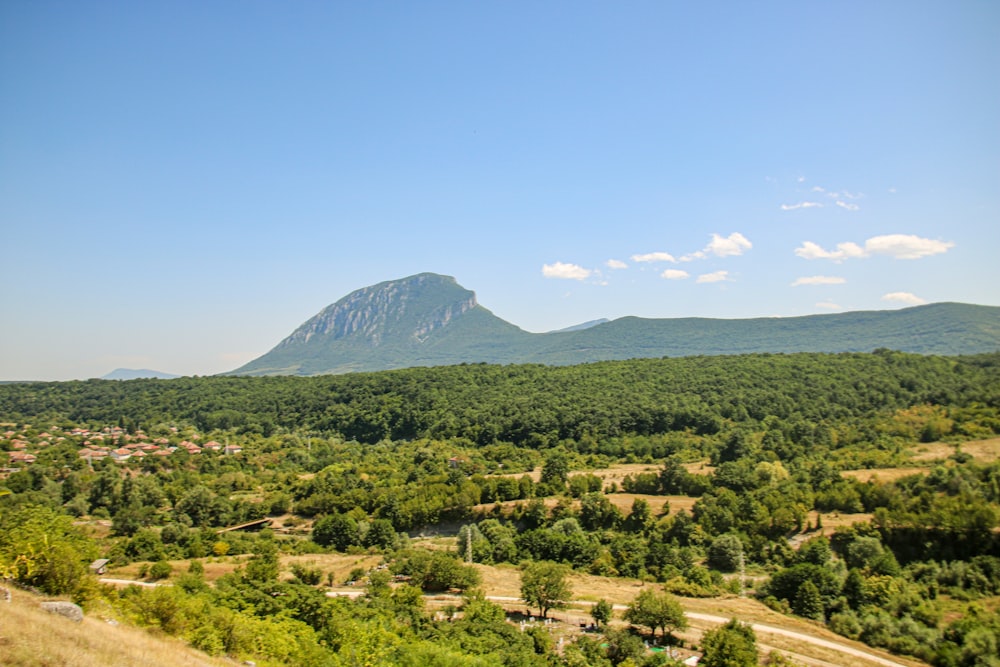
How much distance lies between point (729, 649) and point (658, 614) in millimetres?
3715

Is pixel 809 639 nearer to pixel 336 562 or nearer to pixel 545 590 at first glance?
pixel 545 590

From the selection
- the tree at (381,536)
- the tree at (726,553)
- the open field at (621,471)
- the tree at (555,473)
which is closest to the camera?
the tree at (726,553)

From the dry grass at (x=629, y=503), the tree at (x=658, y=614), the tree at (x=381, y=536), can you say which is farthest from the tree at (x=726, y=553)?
the tree at (x=381, y=536)

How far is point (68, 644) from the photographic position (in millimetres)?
9391

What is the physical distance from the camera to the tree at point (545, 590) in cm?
2702

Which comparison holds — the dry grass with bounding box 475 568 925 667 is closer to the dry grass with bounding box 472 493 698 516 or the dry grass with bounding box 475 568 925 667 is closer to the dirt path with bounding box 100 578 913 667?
the dirt path with bounding box 100 578 913 667

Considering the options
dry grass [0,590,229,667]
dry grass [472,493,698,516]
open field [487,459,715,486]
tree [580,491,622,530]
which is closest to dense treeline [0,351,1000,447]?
open field [487,459,715,486]

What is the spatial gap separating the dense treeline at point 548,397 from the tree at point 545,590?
3390 cm

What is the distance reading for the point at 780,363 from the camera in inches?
2813

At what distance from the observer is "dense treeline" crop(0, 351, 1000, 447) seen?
60031mm

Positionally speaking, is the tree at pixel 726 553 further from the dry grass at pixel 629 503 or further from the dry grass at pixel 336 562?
the dry grass at pixel 336 562

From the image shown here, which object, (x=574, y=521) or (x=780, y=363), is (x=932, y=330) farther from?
(x=574, y=521)

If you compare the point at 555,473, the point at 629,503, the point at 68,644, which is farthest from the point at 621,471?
the point at 68,644

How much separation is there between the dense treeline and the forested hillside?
0.41 m
